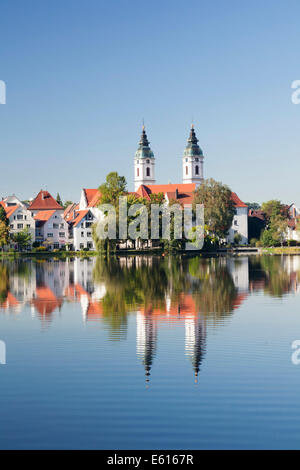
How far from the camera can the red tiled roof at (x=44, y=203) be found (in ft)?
342

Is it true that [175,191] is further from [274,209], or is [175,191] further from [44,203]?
[44,203]

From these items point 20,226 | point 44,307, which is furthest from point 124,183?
point 44,307

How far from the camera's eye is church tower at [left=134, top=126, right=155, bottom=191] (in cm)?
13075

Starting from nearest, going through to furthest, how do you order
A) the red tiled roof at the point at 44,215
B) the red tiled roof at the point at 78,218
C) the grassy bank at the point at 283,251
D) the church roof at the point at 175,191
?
the grassy bank at the point at 283,251 → the red tiled roof at the point at 78,218 → the red tiled roof at the point at 44,215 → the church roof at the point at 175,191

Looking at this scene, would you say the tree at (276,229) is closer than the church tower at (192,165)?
Yes

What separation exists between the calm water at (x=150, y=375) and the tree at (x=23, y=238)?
215 ft

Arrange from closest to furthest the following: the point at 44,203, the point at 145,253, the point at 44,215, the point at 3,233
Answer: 1. the point at 145,253
2. the point at 3,233
3. the point at 44,215
4. the point at 44,203

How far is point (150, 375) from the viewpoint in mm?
12711

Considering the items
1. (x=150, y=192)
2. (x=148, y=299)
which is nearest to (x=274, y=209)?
(x=150, y=192)

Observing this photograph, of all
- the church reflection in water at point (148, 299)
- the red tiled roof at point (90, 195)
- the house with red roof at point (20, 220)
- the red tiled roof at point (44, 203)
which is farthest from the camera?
the red tiled roof at point (90, 195)

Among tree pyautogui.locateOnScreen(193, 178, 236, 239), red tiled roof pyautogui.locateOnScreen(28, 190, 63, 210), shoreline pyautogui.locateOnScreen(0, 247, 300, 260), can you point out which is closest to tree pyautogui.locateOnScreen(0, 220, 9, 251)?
shoreline pyautogui.locateOnScreen(0, 247, 300, 260)

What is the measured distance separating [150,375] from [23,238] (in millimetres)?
79449

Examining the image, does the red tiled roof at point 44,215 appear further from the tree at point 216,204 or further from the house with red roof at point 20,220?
the tree at point 216,204
